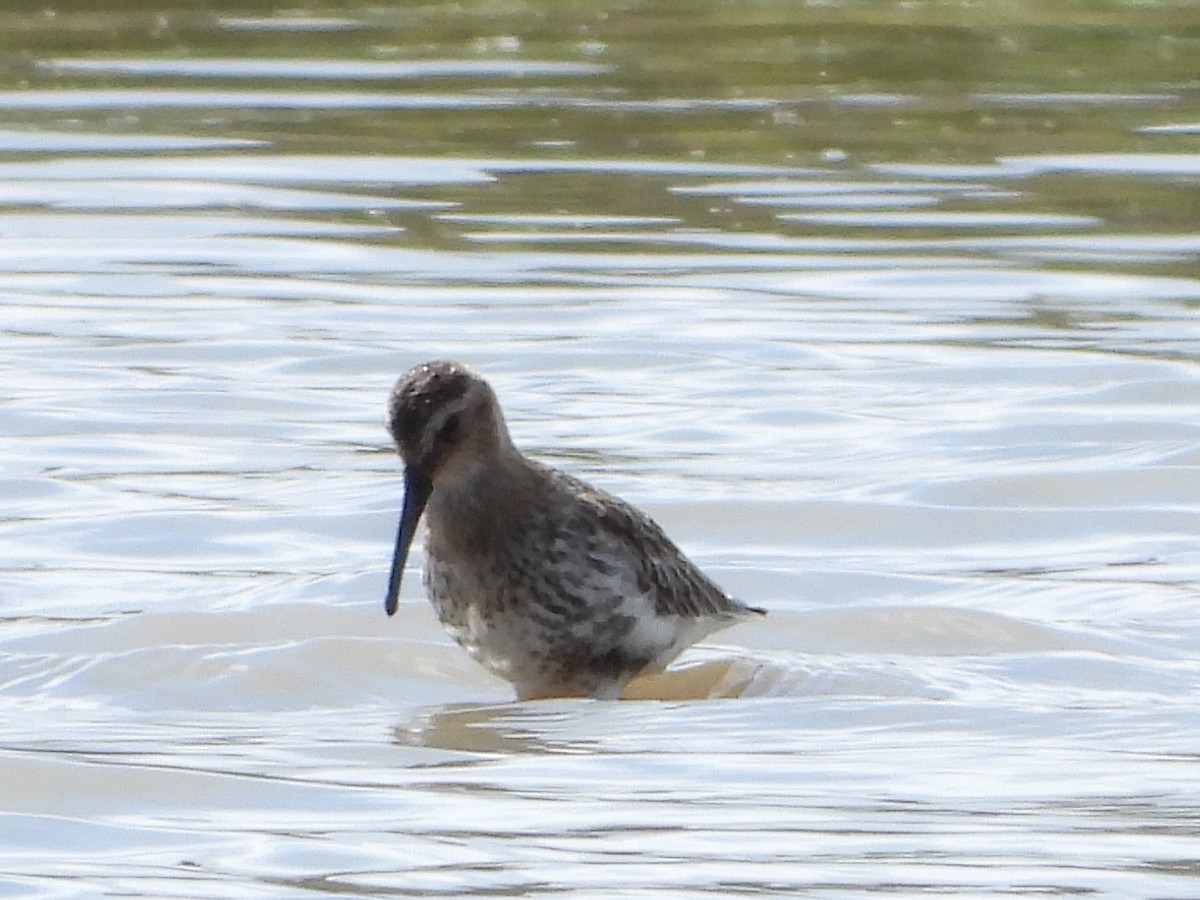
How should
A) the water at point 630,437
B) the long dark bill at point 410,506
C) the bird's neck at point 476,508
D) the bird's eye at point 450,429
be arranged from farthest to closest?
the bird's neck at point 476,508 → the bird's eye at point 450,429 → the long dark bill at point 410,506 → the water at point 630,437

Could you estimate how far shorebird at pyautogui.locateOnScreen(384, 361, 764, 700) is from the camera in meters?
8.77

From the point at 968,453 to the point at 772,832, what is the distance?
5.27 m

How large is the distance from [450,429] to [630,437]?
10.5 ft

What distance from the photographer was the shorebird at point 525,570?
8.77 metres

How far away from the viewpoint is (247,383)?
505 inches

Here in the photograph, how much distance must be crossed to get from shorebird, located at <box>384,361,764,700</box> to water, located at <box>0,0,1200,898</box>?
0.22 m

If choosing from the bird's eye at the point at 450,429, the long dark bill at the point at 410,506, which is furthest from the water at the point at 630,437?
the bird's eye at the point at 450,429

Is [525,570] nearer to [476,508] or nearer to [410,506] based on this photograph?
[476,508]

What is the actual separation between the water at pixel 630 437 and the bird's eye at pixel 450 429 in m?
0.76

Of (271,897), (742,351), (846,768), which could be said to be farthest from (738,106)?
(271,897)

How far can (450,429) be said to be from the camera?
28.9 feet

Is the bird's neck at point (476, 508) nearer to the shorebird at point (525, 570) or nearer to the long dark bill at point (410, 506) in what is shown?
the shorebird at point (525, 570)

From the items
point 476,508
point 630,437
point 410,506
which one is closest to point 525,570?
point 476,508

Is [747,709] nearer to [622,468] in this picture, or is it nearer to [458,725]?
[458,725]
